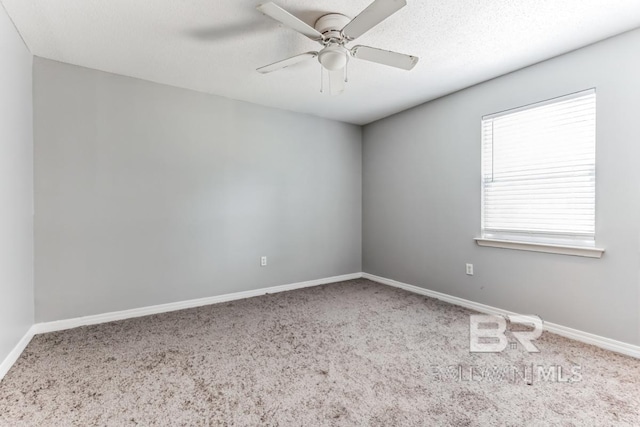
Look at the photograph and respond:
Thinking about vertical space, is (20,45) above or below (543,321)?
above

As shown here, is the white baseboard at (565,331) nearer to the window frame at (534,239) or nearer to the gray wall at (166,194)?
the window frame at (534,239)

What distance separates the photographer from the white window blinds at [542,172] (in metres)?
2.39

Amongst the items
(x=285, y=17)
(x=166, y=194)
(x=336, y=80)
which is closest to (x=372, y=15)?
(x=285, y=17)

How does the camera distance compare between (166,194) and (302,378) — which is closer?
(302,378)

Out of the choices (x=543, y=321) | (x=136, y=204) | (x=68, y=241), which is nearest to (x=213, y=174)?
(x=136, y=204)

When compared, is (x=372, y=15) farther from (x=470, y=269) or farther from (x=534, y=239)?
(x=470, y=269)

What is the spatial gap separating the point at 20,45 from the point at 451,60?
11.3 feet

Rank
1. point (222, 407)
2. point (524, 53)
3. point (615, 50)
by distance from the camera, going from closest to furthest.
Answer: point (222, 407)
point (615, 50)
point (524, 53)

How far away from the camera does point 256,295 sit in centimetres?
366

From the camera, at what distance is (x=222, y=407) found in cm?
161

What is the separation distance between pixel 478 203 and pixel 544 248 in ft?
2.42

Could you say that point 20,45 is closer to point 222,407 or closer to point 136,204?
point 136,204

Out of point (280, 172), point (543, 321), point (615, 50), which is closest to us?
point (615, 50)

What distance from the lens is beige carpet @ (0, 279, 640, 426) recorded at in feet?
5.06
